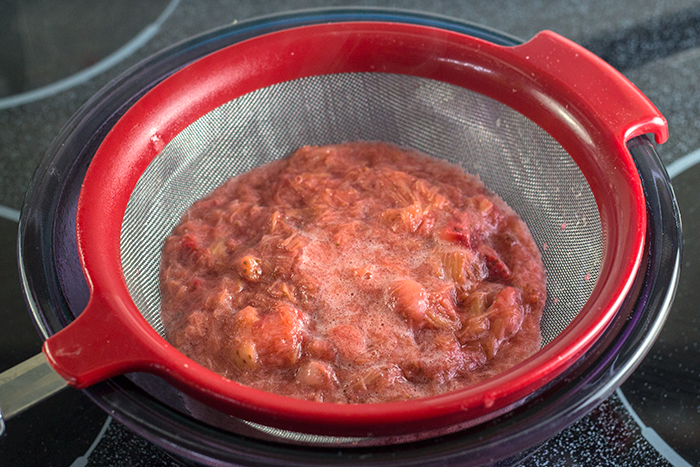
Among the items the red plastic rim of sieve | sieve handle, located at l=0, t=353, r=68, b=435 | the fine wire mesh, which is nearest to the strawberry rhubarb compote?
the fine wire mesh

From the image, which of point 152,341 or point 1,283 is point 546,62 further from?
point 1,283

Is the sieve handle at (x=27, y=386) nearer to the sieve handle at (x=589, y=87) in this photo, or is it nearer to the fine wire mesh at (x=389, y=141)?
the fine wire mesh at (x=389, y=141)

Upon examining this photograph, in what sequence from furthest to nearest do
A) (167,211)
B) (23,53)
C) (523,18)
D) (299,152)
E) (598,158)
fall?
(523,18) < (23,53) < (299,152) < (167,211) < (598,158)

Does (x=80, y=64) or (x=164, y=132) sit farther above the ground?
(x=164, y=132)

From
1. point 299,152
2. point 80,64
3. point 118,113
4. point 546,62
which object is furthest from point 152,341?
point 80,64

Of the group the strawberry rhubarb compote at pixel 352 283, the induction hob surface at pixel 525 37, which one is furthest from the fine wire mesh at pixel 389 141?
the induction hob surface at pixel 525 37

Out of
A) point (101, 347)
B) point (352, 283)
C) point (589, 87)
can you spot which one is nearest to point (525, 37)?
point (589, 87)
